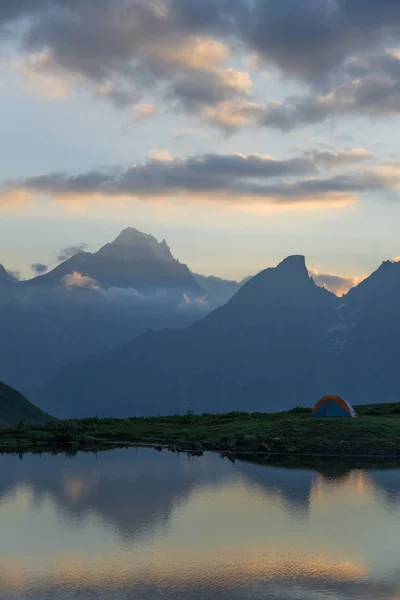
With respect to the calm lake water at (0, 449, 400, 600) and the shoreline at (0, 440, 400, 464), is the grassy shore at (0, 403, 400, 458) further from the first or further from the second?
the calm lake water at (0, 449, 400, 600)

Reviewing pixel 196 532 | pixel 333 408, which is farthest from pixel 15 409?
pixel 196 532

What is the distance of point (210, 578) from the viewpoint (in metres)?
33.9

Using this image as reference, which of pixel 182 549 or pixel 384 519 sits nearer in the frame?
pixel 182 549

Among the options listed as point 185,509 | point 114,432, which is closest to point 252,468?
point 185,509

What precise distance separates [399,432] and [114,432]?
1103 inches

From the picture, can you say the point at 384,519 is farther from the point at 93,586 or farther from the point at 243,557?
the point at 93,586

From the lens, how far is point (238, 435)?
72.9m

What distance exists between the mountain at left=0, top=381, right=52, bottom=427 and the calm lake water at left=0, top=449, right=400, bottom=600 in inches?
1872

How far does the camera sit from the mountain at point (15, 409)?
110044 millimetres

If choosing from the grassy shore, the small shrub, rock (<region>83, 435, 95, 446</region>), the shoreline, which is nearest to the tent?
the grassy shore

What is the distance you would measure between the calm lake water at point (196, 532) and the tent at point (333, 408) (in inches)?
804

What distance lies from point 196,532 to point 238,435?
102 feet

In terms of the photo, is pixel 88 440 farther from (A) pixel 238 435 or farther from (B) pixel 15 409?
(B) pixel 15 409

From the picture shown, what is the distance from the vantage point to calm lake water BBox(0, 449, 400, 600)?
32750 millimetres
